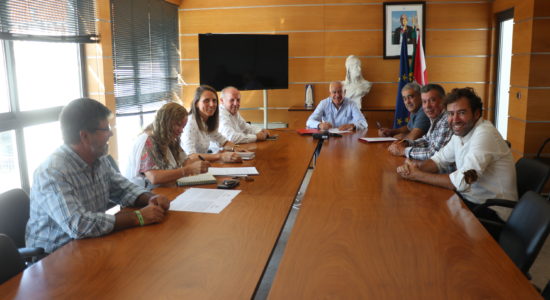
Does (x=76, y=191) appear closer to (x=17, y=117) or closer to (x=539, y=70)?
(x=17, y=117)

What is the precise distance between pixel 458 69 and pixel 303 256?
6346 mm

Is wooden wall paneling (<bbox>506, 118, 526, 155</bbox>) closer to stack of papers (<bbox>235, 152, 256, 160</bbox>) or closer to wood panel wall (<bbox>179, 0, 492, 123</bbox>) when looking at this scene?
wood panel wall (<bbox>179, 0, 492, 123</bbox>)

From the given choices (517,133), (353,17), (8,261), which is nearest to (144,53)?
(353,17)

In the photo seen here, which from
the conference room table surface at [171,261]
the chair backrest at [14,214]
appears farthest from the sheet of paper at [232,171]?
the chair backrest at [14,214]

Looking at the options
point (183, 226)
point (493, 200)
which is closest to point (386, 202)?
point (493, 200)

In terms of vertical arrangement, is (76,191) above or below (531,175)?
above

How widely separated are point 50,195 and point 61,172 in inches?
4.5

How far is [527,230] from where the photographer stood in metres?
2.21

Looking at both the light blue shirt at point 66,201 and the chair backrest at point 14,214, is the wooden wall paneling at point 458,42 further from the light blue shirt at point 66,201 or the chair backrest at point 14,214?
the chair backrest at point 14,214

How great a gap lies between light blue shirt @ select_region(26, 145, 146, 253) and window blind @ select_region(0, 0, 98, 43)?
2237 millimetres

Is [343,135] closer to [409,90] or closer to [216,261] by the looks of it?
[409,90]

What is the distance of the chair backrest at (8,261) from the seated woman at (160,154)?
113 centimetres

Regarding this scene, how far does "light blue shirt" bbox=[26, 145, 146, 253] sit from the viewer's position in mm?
2012

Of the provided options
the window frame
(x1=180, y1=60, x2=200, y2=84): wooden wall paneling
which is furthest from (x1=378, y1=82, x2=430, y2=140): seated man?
(x1=180, y1=60, x2=200, y2=84): wooden wall paneling
